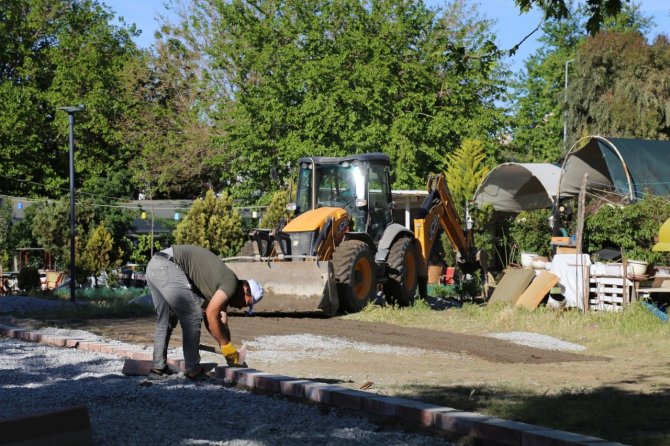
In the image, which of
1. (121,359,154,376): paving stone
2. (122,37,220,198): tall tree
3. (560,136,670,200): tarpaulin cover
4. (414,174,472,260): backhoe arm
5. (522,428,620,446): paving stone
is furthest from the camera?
(122,37,220,198): tall tree

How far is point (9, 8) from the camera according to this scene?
53594 mm

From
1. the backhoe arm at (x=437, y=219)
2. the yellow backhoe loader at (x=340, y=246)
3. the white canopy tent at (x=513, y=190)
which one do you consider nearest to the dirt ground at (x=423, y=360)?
the yellow backhoe loader at (x=340, y=246)

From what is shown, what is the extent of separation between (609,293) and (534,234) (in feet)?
24.1

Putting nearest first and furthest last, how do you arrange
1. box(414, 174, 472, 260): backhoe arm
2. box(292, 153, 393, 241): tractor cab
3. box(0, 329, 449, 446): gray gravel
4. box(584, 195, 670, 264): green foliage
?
box(0, 329, 449, 446): gray gravel, box(292, 153, 393, 241): tractor cab, box(584, 195, 670, 264): green foliage, box(414, 174, 472, 260): backhoe arm

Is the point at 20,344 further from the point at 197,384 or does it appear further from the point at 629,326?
the point at 629,326

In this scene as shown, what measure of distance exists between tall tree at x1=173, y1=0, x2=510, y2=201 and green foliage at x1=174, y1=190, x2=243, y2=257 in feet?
11.9

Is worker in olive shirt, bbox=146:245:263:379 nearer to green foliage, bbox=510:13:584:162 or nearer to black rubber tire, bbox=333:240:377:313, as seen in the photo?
black rubber tire, bbox=333:240:377:313

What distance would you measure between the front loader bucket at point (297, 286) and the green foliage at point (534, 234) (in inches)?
370

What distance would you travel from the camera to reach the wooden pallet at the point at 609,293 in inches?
755

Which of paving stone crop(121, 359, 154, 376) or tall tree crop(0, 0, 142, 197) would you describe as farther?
tall tree crop(0, 0, 142, 197)

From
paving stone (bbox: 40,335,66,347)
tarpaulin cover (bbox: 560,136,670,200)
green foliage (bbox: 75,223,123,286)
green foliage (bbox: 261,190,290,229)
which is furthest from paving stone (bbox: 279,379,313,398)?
green foliage (bbox: 75,223,123,286)

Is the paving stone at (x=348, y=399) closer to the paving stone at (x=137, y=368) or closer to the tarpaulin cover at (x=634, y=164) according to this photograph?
the paving stone at (x=137, y=368)

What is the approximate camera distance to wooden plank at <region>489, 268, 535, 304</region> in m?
20.7

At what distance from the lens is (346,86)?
1559 inches
